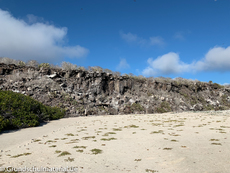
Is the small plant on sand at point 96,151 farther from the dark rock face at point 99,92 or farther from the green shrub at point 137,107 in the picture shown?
the green shrub at point 137,107

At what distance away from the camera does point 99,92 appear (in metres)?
23.2

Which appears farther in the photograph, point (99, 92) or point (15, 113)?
point (99, 92)

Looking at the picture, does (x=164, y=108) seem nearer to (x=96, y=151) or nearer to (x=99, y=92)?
(x=99, y=92)

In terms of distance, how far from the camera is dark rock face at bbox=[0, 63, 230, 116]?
1902 centimetres

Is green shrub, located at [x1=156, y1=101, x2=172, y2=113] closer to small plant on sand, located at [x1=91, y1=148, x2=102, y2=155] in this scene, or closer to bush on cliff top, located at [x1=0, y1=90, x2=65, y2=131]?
bush on cliff top, located at [x1=0, y1=90, x2=65, y2=131]

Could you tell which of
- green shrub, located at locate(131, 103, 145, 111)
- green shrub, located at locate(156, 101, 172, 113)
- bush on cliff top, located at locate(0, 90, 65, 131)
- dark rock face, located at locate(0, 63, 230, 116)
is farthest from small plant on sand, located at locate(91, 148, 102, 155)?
green shrub, located at locate(156, 101, 172, 113)

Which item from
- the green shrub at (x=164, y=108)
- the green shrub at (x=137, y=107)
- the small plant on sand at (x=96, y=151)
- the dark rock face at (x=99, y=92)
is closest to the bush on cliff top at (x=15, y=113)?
the small plant on sand at (x=96, y=151)

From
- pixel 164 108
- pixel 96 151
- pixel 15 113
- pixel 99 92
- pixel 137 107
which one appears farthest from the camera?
pixel 164 108

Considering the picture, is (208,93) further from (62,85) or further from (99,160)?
(99,160)

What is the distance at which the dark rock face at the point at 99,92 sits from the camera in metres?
19.0

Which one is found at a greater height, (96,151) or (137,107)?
(137,107)

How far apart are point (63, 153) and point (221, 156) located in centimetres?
455

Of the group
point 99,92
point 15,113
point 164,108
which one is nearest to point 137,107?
point 164,108

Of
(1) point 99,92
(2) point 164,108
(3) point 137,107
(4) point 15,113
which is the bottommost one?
(4) point 15,113
